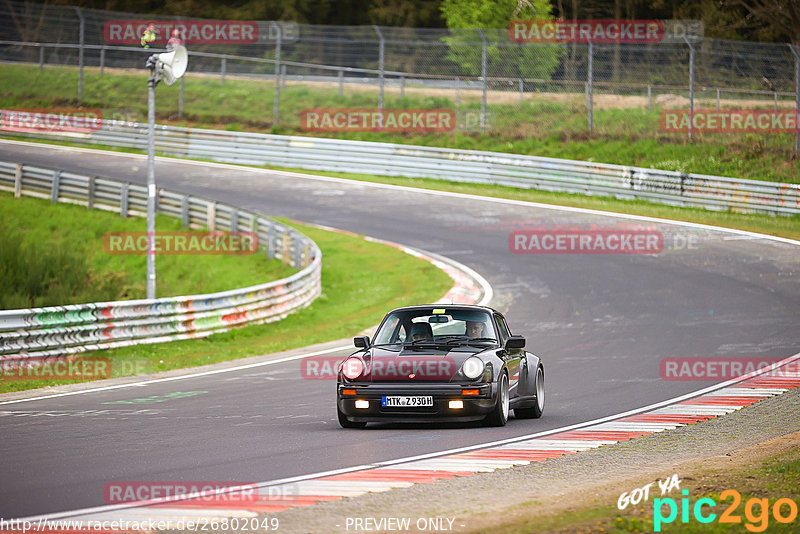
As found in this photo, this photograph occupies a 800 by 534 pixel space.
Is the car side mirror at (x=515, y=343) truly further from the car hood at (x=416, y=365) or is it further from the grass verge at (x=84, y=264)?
the grass verge at (x=84, y=264)

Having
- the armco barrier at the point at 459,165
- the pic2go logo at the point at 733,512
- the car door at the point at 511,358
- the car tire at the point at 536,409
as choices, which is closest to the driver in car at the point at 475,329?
the car door at the point at 511,358

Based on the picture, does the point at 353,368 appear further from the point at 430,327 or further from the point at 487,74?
the point at 487,74

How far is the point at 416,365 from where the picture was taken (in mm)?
10648

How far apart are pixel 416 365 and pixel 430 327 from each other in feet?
3.14

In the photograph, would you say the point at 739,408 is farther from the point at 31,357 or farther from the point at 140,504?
the point at 31,357

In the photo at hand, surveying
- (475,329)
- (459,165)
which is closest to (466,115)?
(459,165)

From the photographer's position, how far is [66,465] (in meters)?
8.68

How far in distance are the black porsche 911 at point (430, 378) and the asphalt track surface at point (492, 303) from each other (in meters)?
0.21

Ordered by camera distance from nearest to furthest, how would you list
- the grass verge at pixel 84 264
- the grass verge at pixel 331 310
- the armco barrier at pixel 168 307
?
the armco barrier at pixel 168 307
the grass verge at pixel 331 310
the grass verge at pixel 84 264

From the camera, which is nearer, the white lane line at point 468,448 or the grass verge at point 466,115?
the white lane line at point 468,448

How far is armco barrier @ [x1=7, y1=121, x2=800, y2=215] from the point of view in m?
30.7

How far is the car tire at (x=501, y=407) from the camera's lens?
10.7 m

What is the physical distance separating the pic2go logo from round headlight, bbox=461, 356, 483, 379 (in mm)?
3814

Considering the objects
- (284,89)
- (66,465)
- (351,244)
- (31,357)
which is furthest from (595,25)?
(66,465)
